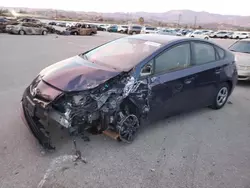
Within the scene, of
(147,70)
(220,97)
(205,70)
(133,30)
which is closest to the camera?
(147,70)

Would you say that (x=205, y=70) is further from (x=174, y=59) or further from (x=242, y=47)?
(x=242, y=47)

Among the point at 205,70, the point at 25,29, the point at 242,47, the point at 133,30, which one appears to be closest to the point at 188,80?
the point at 205,70

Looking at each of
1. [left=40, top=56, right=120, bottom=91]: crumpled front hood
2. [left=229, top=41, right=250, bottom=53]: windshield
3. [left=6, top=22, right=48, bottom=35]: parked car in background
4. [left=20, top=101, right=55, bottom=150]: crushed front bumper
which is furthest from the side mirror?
[left=6, top=22, right=48, bottom=35]: parked car in background

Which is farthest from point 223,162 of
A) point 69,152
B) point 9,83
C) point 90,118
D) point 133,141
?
point 9,83

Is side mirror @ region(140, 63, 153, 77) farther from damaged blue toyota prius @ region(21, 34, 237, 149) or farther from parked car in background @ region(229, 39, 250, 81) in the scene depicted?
parked car in background @ region(229, 39, 250, 81)

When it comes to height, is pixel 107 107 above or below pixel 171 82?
below

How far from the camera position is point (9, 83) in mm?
6531

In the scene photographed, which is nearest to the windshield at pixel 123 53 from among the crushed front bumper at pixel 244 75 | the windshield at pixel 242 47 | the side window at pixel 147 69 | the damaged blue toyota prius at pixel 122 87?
the damaged blue toyota prius at pixel 122 87

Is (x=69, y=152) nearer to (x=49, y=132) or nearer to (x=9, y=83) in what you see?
(x=49, y=132)

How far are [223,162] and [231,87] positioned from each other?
255 cm

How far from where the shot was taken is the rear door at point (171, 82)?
3.81m

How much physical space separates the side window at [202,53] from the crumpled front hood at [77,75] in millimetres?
1742

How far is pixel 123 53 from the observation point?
4223 millimetres

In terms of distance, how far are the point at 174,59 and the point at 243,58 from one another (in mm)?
4807
